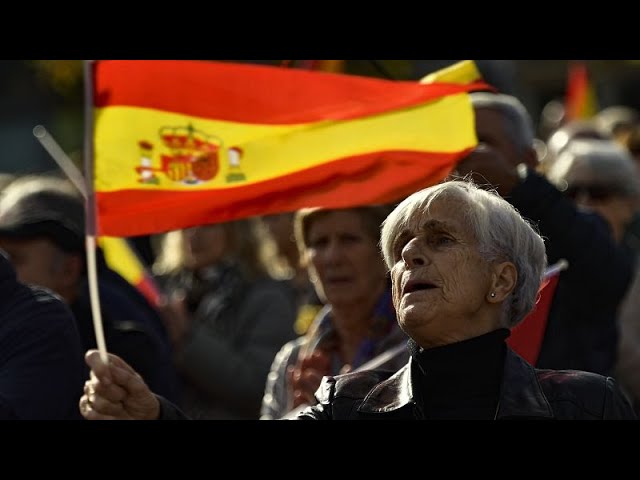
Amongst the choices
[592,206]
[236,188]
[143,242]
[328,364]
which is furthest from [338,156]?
[143,242]

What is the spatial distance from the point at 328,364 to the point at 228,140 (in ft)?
3.00

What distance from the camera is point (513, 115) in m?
6.07

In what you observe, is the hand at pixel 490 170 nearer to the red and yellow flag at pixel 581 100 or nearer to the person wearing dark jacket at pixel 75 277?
A: the person wearing dark jacket at pixel 75 277

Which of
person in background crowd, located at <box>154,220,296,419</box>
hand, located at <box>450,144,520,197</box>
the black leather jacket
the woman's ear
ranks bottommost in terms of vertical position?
person in background crowd, located at <box>154,220,296,419</box>

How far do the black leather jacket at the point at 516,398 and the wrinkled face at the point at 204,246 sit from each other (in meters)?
3.98

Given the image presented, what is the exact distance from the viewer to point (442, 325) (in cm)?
432

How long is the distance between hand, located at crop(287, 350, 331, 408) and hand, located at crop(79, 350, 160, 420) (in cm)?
103

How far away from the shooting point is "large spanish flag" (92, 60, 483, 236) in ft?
18.9

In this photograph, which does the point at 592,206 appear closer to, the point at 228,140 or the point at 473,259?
the point at 228,140

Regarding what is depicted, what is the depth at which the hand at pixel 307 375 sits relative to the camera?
5750 millimetres

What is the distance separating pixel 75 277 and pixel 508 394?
2672mm

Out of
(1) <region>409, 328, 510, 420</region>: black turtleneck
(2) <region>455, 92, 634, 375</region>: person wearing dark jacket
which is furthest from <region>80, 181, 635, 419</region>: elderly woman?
(2) <region>455, 92, 634, 375</region>: person wearing dark jacket

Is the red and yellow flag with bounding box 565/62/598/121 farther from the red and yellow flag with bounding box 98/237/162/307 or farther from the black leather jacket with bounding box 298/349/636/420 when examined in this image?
the black leather jacket with bounding box 298/349/636/420

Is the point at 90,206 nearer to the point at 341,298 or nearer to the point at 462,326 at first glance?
the point at 341,298
